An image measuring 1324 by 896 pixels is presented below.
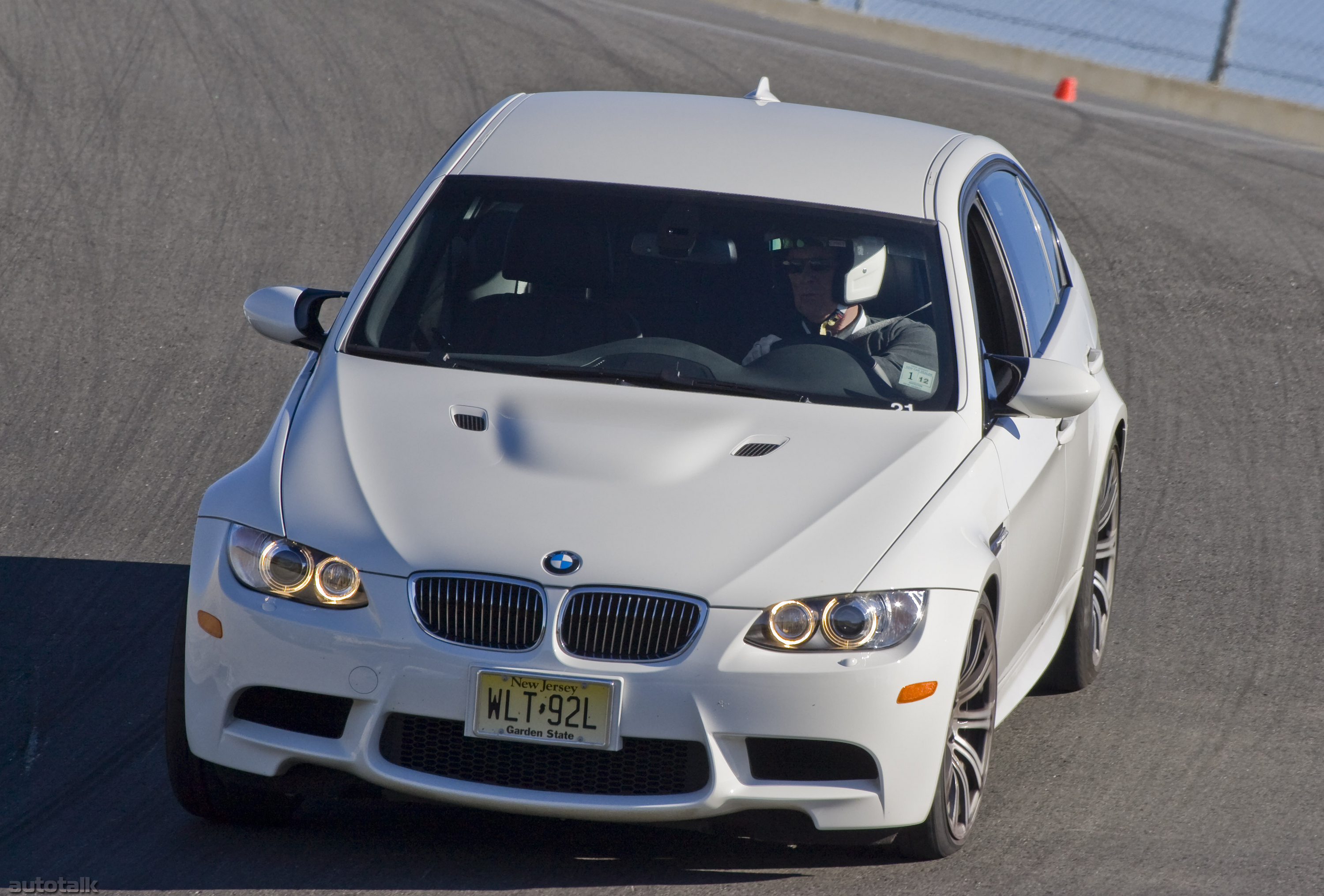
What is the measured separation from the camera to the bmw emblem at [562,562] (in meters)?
4.38

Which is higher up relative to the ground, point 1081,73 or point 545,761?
point 545,761

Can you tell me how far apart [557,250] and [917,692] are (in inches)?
80.8

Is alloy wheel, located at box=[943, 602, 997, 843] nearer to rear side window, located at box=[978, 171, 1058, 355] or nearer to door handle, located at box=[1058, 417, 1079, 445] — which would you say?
door handle, located at box=[1058, 417, 1079, 445]

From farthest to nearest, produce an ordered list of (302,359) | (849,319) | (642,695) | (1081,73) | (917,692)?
(1081,73), (302,359), (849,319), (917,692), (642,695)

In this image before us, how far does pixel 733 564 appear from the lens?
4.42 meters

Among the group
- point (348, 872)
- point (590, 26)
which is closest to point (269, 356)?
point (348, 872)

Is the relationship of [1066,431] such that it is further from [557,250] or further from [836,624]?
[836,624]

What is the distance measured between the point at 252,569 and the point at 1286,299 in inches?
353

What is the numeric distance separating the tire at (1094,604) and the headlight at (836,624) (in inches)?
81.5

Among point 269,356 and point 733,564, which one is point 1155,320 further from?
point 733,564

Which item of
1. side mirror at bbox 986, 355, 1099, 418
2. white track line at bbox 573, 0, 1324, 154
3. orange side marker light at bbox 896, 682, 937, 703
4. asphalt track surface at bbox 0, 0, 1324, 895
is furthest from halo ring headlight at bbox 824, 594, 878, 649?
white track line at bbox 573, 0, 1324, 154

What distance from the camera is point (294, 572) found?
4.48 metres

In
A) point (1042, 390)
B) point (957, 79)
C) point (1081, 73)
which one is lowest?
point (1081, 73)

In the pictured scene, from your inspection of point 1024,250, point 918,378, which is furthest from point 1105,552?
point 918,378
